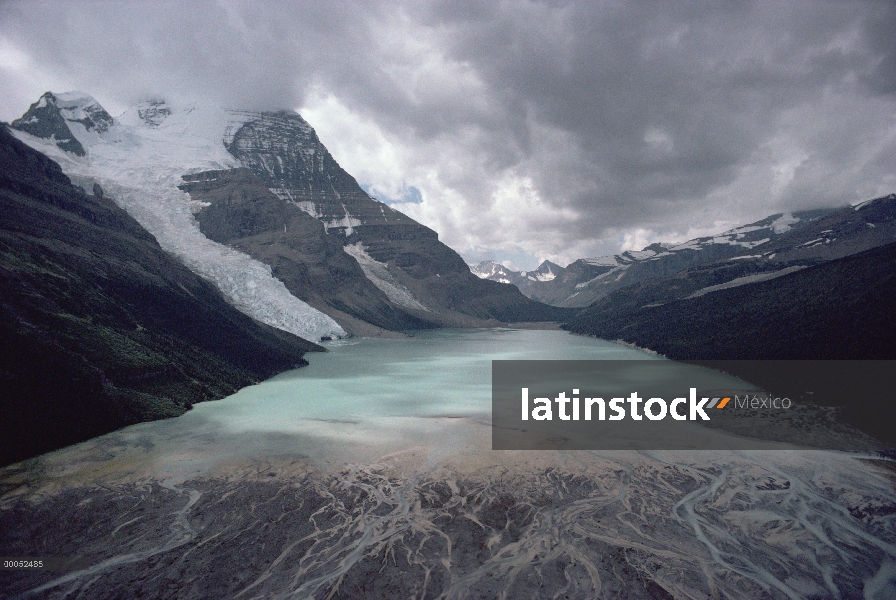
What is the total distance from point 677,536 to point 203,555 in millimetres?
22843

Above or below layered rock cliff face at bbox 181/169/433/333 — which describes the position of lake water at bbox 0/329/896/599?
below

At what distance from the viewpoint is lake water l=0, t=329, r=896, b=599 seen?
752 inches

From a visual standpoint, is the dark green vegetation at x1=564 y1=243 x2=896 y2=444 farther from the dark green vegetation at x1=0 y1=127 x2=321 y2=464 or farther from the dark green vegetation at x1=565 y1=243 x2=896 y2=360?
the dark green vegetation at x1=0 y1=127 x2=321 y2=464

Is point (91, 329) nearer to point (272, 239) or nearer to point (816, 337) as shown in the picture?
point (816, 337)

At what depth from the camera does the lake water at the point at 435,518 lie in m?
19.1

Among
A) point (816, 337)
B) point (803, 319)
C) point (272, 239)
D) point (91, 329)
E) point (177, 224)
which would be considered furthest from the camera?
point (272, 239)

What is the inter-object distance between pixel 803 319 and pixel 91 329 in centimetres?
10086

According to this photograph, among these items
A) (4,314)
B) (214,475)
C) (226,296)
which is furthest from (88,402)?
(226,296)

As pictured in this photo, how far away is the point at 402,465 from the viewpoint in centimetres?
3234

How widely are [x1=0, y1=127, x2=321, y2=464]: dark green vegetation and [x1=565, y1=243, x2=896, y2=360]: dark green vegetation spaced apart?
79717 millimetres

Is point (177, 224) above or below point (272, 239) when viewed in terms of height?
below

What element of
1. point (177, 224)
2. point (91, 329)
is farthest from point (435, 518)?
point (177, 224)

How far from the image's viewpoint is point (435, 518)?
79.9 feet

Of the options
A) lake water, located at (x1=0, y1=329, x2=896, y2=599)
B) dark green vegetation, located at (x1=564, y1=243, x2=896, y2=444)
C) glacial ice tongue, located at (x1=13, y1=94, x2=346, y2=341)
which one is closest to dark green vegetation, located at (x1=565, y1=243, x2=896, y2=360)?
dark green vegetation, located at (x1=564, y1=243, x2=896, y2=444)
